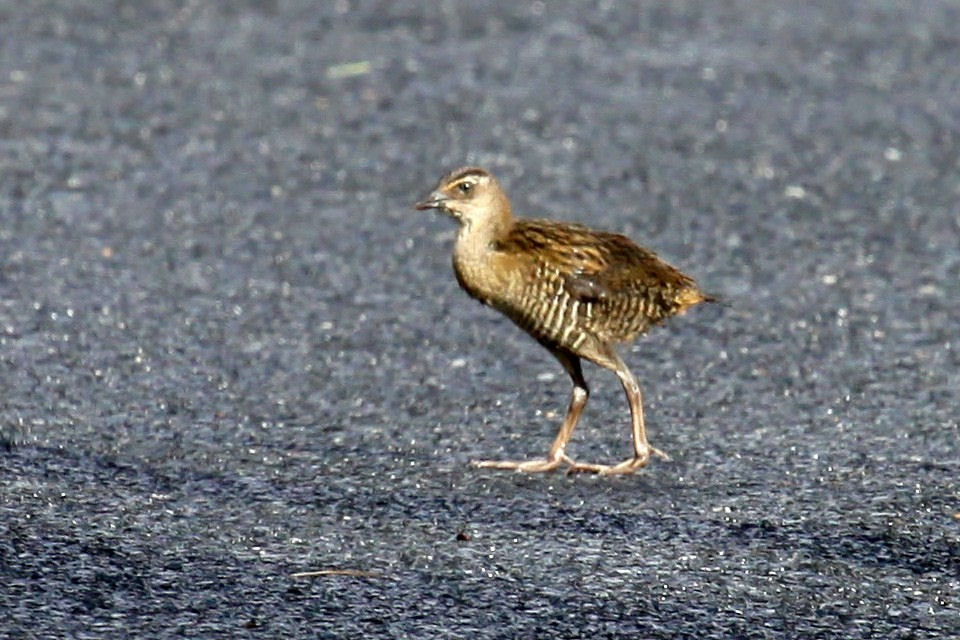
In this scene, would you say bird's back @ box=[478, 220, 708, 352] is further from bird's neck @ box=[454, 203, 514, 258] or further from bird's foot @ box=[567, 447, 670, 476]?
bird's foot @ box=[567, 447, 670, 476]

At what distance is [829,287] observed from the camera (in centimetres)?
882

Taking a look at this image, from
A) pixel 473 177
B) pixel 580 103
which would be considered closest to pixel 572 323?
pixel 473 177

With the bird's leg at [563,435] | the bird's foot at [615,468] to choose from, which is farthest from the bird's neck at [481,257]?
the bird's foot at [615,468]

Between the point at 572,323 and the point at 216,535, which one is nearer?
the point at 216,535

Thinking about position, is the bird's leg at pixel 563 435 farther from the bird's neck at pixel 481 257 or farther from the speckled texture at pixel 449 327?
the bird's neck at pixel 481 257

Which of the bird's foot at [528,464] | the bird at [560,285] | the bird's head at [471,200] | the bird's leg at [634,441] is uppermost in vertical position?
the bird's head at [471,200]

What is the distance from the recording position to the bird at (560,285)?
6551mm

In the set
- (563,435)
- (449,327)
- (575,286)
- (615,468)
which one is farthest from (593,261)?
(449,327)

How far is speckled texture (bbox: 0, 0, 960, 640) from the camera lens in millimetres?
5566

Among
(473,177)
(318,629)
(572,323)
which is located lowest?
(318,629)

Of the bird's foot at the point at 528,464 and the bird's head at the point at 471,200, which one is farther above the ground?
the bird's head at the point at 471,200

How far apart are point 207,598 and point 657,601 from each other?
1273mm

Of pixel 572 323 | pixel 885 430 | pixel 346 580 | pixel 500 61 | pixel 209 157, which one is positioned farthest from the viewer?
pixel 500 61

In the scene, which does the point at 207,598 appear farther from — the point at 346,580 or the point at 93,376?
the point at 93,376
